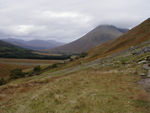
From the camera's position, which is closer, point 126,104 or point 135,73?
point 126,104

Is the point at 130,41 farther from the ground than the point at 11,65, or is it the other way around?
the point at 130,41

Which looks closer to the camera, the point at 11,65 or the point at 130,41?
the point at 130,41

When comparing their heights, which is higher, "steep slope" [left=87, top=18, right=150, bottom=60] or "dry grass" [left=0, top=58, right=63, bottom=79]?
"steep slope" [left=87, top=18, right=150, bottom=60]

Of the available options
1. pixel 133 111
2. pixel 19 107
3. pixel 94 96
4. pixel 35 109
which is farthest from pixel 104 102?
pixel 19 107

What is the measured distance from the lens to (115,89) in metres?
13.8

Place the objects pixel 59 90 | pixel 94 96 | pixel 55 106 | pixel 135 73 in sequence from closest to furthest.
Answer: pixel 55 106 → pixel 94 96 → pixel 59 90 → pixel 135 73

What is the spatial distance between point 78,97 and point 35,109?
4.49 metres

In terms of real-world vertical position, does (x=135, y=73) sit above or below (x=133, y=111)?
above

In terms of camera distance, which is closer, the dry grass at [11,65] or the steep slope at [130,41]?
the steep slope at [130,41]

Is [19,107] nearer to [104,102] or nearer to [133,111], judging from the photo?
[104,102]

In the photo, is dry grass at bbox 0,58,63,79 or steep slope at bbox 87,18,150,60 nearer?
steep slope at bbox 87,18,150,60

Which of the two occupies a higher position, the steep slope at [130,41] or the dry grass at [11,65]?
the steep slope at [130,41]

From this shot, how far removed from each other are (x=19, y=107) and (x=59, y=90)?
5.04 meters

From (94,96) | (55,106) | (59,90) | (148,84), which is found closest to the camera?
(55,106)
